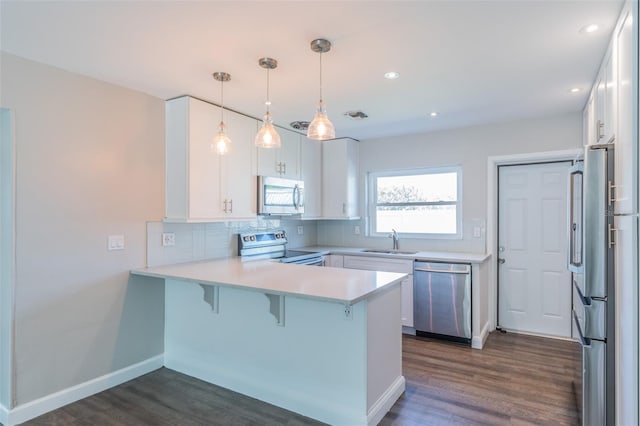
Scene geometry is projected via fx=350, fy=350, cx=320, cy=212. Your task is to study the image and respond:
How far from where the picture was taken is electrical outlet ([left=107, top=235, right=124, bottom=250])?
2.75 meters

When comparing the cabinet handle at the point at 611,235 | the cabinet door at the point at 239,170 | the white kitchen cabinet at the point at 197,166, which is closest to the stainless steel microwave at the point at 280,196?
the cabinet door at the point at 239,170

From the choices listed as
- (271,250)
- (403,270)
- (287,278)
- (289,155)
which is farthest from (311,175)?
(287,278)

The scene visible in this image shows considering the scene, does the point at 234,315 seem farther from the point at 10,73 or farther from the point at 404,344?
the point at 10,73

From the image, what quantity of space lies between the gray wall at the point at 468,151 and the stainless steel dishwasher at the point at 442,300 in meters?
0.61

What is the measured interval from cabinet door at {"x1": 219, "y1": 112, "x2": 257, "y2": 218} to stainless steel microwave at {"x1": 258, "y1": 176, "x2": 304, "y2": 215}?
0.08 m

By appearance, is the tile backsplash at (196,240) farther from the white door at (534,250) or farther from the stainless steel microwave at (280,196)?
the white door at (534,250)

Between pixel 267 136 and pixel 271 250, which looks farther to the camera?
pixel 271 250

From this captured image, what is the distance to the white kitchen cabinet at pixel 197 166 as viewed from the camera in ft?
9.86

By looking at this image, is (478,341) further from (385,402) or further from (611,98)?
(611,98)

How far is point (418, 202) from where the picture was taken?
14.9 ft

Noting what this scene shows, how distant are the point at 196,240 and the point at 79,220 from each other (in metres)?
1.04

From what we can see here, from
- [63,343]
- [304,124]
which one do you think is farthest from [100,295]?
[304,124]

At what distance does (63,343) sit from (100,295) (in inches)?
15.1

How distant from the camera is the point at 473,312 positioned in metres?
3.60
